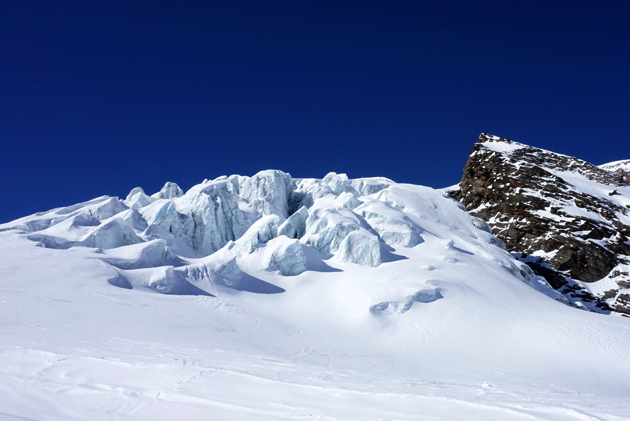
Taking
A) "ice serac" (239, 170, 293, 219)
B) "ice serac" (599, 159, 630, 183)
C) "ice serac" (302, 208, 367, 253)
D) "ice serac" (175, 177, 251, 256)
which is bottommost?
"ice serac" (302, 208, 367, 253)

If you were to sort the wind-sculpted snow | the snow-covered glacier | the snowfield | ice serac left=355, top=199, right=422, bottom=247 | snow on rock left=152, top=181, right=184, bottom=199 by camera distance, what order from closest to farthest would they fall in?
the snowfield
the wind-sculpted snow
the snow-covered glacier
ice serac left=355, top=199, right=422, bottom=247
snow on rock left=152, top=181, right=184, bottom=199

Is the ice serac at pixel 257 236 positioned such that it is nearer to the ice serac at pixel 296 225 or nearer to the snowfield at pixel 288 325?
the snowfield at pixel 288 325

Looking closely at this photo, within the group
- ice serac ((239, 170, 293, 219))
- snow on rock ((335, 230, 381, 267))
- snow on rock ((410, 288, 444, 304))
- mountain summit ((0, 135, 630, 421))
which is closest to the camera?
mountain summit ((0, 135, 630, 421))

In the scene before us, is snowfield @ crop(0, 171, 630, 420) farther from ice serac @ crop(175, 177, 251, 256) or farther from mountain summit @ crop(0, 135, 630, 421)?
ice serac @ crop(175, 177, 251, 256)

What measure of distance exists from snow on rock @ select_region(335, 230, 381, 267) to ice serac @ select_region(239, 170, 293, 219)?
68.5ft

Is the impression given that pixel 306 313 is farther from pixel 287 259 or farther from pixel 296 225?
pixel 296 225

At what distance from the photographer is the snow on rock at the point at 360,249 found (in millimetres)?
33719

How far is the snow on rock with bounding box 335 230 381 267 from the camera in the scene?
33.7 metres

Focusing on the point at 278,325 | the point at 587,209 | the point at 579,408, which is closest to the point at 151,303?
the point at 278,325

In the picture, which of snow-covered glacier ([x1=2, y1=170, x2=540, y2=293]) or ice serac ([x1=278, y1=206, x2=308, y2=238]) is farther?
ice serac ([x1=278, y1=206, x2=308, y2=238])

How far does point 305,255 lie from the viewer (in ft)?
112

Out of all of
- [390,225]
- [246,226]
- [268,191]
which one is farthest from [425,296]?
[268,191]

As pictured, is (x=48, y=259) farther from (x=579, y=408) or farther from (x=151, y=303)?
(x=579, y=408)

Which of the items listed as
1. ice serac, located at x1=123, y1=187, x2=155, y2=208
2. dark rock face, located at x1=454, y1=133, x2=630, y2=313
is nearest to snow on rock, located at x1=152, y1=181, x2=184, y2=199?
ice serac, located at x1=123, y1=187, x2=155, y2=208
